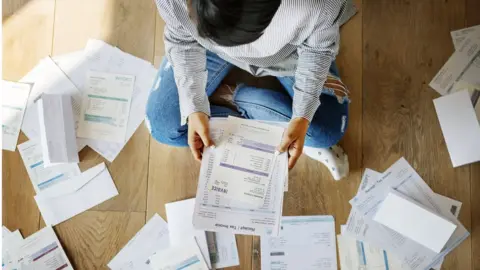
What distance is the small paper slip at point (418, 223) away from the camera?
1.11 m

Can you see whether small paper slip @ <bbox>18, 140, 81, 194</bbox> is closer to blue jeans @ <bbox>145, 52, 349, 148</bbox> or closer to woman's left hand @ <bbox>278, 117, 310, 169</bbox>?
blue jeans @ <bbox>145, 52, 349, 148</bbox>

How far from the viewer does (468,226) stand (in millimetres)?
1146

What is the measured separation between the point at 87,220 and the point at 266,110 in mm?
602

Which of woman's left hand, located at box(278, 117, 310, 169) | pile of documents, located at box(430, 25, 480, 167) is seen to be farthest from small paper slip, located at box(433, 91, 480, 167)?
woman's left hand, located at box(278, 117, 310, 169)

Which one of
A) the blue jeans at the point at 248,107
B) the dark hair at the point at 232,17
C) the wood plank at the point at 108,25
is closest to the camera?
the dark hair at the point at 232,17

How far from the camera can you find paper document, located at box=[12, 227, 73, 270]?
3.86 feet

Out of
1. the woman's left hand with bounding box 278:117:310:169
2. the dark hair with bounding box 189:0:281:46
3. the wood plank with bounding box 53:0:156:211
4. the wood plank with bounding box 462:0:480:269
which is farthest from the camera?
the wood plank with bounding box 53:0:156:211

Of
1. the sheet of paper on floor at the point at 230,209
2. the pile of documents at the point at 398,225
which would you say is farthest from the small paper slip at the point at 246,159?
the pile of documents at the point at 398,225

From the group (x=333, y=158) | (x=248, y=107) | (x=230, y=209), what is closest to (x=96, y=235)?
(x=230, y=209)

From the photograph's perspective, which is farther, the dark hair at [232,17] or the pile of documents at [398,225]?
the pile of documents at [398,225]

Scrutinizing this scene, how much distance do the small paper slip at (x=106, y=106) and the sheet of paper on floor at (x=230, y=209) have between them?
391 mm

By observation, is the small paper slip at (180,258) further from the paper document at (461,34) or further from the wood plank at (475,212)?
the paper document at (461,34)

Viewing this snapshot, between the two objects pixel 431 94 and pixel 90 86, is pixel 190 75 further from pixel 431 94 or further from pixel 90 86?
pixel 431 94

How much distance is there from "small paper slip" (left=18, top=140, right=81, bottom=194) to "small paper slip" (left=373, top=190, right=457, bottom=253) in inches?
34.7
